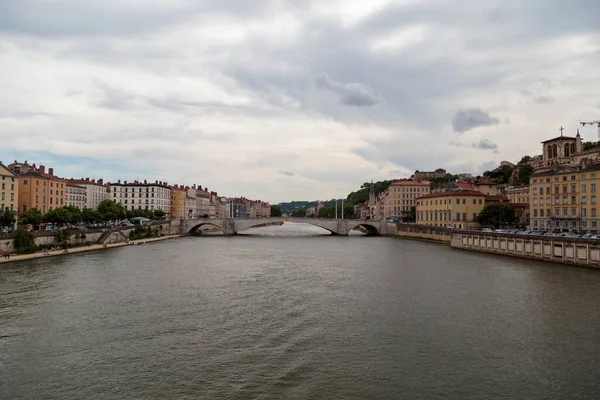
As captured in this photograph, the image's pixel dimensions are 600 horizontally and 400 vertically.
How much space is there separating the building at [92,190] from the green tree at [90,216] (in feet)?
85.9

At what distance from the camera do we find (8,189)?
60.8 m

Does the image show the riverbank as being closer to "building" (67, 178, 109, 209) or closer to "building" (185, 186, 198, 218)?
"building" (67, 178, 109, 209)

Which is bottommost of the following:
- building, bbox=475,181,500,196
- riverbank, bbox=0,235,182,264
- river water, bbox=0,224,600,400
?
river water, bbox=0,224,600,400

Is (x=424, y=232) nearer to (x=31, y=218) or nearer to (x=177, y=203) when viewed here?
(x=31, y=218)

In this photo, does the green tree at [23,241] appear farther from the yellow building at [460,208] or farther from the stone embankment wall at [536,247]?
the yellow building at [460,208]

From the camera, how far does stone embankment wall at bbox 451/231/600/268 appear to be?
38531mm

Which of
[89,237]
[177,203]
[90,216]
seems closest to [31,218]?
[89,237]

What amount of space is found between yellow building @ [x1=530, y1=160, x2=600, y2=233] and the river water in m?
21.0

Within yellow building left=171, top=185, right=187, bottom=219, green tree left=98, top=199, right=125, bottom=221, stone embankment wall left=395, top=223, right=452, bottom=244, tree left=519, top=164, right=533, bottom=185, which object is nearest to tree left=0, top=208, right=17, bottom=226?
green tree left=98, top=199, right=125, bottom=221

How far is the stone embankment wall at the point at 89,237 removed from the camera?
4697 cm

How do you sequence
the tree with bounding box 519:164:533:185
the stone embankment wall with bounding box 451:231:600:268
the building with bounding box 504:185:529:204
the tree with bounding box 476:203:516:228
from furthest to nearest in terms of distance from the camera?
1. the tree with bounding box 519:164:533:185
2. the building with bounding box 504:185:529:204
3. the tree with bounding box 476:203:516:228
4. the stone embankment wall with bounding box 451:231:600:268

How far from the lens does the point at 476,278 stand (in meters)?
34.0

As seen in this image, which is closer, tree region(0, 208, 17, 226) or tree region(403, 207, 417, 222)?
tree region(0, 208, 17, 226)

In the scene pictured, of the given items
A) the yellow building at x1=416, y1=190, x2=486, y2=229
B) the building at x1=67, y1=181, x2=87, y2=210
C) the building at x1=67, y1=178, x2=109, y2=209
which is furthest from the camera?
the building at x1=67, y1=178, x2=109, y2=209
